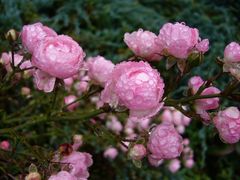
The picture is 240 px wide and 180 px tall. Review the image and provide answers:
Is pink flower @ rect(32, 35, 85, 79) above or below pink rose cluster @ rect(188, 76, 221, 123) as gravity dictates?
above

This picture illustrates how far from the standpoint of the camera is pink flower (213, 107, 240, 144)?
1.04m

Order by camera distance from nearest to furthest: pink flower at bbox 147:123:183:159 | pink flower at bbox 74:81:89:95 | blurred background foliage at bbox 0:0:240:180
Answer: pink flower at bbox 147:123:183:159
pink flower at bbox 74:81:89:95
blurred background foliage at bbox 0:0:240:180

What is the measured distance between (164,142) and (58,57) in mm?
269

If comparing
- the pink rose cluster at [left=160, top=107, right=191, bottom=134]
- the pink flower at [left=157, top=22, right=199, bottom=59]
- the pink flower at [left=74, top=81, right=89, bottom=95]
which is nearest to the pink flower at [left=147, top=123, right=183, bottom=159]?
the pink flower at [left=157, top=22, right=199, bottom=59]

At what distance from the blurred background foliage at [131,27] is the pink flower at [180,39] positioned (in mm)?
1108

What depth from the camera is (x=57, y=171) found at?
3.50 ft

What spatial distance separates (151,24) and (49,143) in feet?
2.93

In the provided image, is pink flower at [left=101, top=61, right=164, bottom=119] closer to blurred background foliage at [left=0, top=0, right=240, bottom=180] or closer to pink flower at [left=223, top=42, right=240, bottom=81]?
pink flower at [left=223, top=42, right=240, bottom=81]

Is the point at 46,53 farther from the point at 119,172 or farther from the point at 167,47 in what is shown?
the point at 119,172

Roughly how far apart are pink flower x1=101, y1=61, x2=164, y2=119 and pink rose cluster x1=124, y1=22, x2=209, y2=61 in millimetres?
121

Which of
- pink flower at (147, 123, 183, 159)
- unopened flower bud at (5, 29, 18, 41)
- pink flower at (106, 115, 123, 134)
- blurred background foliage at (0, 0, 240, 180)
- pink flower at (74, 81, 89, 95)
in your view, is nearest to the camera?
pink flower at (147, 123, 183, 159)

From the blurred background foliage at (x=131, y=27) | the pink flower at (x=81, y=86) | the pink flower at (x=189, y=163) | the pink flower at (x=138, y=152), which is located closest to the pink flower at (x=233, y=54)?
the pink flower at (x=138, y=152)

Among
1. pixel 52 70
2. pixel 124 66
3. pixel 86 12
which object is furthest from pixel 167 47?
pixel 86 12

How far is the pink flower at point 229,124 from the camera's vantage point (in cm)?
104
